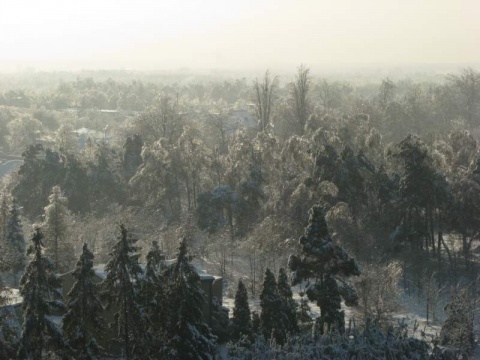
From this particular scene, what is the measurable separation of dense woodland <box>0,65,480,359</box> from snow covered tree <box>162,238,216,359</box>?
2.1 inches

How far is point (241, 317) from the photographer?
2850 centimetres

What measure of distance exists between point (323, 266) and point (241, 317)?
464 centimetres

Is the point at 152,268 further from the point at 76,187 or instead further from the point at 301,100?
the point at 301,100

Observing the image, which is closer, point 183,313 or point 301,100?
point 183,313

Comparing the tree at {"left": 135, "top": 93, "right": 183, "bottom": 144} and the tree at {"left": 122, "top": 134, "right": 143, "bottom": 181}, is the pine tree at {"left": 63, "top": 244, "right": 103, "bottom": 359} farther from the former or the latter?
the tree at {"left": 135, "top": 93, "right": 183, "bottom": 144}

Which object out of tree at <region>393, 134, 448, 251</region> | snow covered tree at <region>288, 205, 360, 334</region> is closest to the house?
snow covered tree at <region>288, 205, 360, 334</region>

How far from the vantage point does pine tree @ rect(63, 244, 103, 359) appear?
833 inches

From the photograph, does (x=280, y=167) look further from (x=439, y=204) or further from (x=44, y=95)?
(x=44, y=95)

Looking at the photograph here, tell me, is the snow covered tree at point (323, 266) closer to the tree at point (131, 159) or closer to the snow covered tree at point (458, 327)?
the snow covered tree at point (458, 327)

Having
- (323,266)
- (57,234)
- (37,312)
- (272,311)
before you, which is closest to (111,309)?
(272,311)

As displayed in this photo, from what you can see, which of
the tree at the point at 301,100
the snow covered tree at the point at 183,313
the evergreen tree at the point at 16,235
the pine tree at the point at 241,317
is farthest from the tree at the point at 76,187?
the snow covered tree at the point at 183,313

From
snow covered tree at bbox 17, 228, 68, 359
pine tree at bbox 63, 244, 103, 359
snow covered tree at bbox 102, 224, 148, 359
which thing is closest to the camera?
snow covered tree at bbox 17, 228, 68, 359

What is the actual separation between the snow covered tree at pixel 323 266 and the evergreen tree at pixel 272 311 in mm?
1817

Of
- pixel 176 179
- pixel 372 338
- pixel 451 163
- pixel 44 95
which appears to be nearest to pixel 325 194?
pixel 451 163
